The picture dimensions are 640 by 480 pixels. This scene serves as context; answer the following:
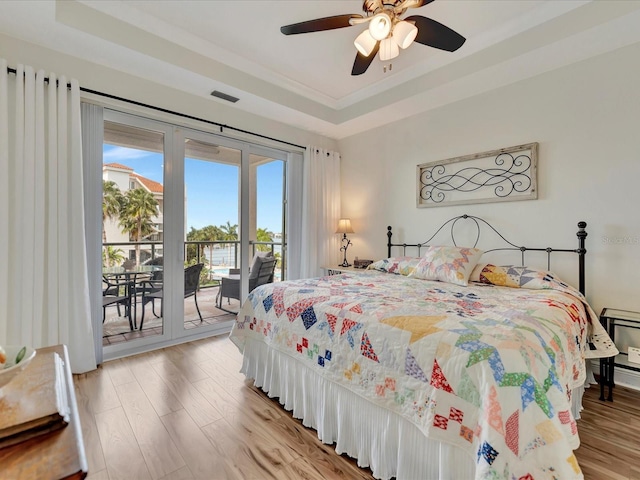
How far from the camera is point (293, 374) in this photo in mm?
2025

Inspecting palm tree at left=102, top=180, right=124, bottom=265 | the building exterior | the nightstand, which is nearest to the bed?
the nightstand

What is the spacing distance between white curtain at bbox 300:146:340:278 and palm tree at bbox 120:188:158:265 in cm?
187

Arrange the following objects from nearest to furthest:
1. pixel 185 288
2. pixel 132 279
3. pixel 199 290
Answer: pixel 132 279 → pixel 185 288 → pixel 199 290

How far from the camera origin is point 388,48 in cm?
214

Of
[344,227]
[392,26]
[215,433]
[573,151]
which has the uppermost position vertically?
[392,26]

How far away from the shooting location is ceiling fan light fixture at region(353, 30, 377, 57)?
2.08m

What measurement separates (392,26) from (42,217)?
9.64ft

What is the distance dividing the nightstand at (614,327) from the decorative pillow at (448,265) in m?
0.97

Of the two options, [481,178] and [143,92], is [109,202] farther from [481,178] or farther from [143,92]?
[481,178]

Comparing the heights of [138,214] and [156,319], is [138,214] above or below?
above

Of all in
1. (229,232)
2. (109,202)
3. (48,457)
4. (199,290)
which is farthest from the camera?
(229,232)

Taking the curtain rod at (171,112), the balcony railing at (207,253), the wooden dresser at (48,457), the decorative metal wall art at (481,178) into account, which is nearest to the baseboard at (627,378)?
the decorative metal wall art at (481,178)

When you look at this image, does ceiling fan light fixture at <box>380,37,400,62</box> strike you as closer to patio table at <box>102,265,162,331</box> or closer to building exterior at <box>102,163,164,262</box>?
building exterior at <box>102,163,164,262</box>

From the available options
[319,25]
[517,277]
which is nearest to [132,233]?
[319,25]
